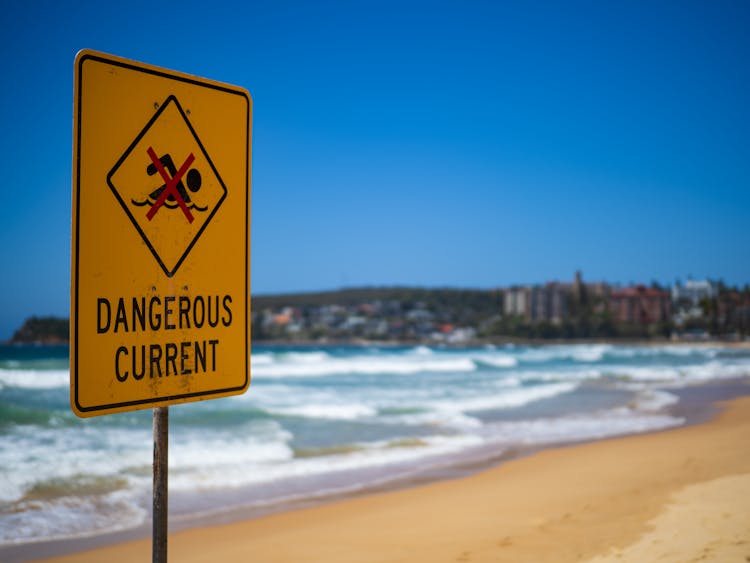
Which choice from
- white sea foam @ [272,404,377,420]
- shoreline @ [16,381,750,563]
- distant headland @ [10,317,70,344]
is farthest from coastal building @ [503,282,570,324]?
shoreline @ [16,381,750,563]

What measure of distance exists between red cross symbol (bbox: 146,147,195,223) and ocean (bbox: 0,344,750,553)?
19.7ft

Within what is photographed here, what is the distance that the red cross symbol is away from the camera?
151 cm

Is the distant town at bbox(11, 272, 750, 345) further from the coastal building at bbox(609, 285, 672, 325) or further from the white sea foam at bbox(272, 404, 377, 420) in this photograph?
the white sea foam at bbox(272, 404, 377, 420)

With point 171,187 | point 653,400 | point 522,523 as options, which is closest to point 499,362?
point 653,400

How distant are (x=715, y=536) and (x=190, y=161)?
461 centimetres

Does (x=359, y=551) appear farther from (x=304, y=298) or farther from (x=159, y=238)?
(x=304, y=298)

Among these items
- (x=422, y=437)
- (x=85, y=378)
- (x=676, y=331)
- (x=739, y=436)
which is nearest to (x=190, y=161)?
(x=85, y=378)

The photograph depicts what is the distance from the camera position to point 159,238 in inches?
60.4

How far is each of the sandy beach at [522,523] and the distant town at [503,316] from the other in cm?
9751

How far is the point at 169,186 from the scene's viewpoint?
1.55m

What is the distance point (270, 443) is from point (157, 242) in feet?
36.0

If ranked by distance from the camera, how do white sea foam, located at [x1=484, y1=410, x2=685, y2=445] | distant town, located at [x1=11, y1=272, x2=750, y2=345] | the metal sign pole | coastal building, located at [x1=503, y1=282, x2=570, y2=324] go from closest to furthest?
the metal sign pole, white sea foam, located at [x1=484, y1=410, x2=685, y2=445], distant town, located at [x1=11, y1=272, x2=750, y2=345], coastal building, located at [x1=503, y1=282, x2=570, y2=324]

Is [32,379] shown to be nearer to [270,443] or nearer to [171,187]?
[270,443]

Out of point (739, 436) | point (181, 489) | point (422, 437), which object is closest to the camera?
point (181, 489)
